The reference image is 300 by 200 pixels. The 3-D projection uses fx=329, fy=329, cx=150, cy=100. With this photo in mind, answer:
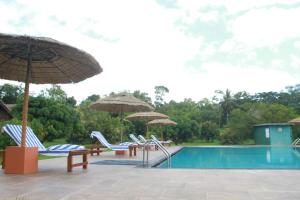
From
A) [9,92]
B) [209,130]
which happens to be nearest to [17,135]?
[209,130]

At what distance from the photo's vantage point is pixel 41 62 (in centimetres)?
707

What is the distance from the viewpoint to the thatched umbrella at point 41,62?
5793 millimetres

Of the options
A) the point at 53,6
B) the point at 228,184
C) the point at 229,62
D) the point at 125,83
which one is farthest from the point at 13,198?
the point at 125,83

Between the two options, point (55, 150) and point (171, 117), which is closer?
point (55, 150)

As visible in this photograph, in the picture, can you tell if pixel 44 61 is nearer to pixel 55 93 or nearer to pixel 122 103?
pixel 122 103

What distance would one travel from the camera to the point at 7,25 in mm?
15750

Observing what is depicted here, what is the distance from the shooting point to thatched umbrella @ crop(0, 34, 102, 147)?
5793 mm

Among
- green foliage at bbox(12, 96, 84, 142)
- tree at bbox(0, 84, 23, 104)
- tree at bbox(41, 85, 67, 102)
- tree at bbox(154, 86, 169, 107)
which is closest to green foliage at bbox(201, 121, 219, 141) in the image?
green foliage at bbox(12, 96, 84, 142)

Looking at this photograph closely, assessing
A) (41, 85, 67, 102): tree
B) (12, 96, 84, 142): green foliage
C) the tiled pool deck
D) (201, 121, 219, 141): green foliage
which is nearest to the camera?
the tiled pool deck

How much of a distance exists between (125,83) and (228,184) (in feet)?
149

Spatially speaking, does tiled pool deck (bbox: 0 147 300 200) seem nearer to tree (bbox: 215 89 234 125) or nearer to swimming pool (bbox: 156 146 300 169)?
swimming pool (bbox: 156 146 300 169)

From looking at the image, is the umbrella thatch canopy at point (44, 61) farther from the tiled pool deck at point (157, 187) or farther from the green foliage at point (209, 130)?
the green foliage at point (209, 130)

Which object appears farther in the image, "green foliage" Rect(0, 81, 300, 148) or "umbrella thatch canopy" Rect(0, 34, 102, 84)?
"green foliage" Rect(0, 81, 300, 148)

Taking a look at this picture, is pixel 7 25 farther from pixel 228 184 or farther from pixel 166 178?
pixel 228 184
